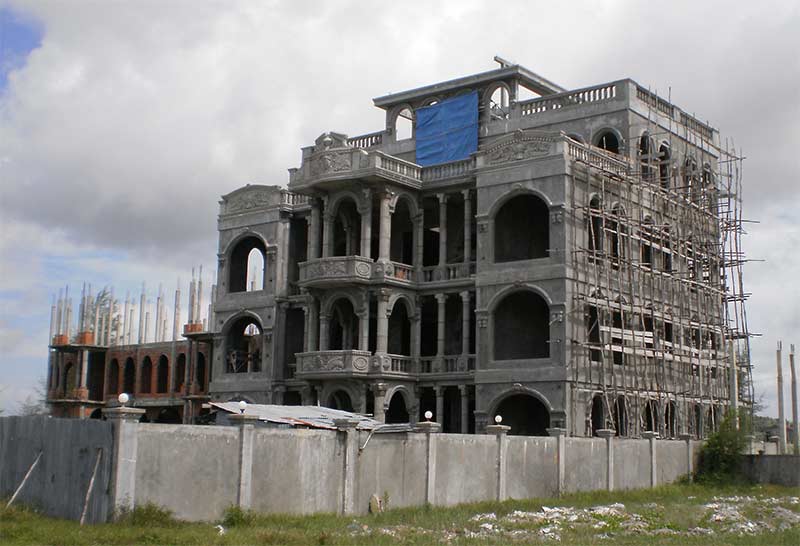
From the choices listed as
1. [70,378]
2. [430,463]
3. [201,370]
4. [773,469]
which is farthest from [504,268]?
[70,378]

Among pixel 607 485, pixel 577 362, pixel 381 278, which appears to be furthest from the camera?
pixel 381 278

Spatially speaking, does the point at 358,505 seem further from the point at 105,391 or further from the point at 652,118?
the point at 105,391

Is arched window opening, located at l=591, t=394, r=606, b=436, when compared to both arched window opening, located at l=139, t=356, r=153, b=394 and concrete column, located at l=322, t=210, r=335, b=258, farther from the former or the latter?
arched window opening, located at l=139, t=356, r=153, b=394

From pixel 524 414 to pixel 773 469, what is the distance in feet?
31.6

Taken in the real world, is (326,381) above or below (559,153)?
below

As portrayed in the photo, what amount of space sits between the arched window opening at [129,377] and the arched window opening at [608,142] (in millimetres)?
33955

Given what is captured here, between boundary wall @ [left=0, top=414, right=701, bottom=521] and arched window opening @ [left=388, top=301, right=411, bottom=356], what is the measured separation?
14.8 metres

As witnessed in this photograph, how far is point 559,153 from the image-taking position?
39812 mm

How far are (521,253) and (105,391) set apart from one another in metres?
33.7

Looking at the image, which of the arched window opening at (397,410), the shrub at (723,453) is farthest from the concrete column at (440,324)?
the shrub at (723,453)

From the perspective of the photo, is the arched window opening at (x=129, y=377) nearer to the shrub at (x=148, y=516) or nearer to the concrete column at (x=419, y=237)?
the concrete column at (x=419, y=237)

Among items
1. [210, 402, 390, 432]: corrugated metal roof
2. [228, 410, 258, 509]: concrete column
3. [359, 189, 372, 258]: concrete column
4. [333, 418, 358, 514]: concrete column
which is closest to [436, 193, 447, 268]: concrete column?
[359, 189, 372, 258]: concrete column

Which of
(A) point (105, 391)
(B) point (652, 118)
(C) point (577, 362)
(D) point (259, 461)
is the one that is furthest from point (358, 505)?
(A) point (105, 391)

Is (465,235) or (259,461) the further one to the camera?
(465,235)
